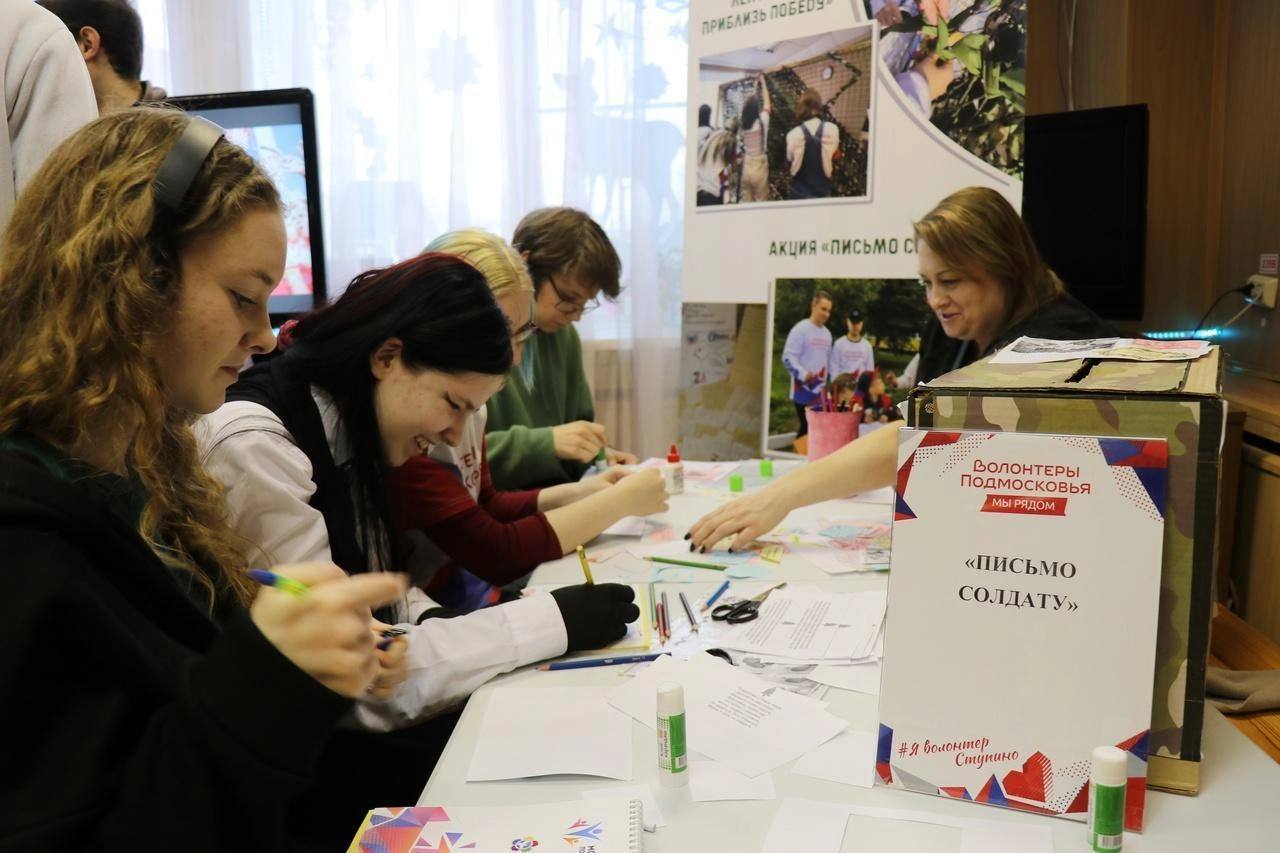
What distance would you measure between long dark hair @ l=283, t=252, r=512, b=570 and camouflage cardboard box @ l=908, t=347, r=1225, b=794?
2.58ft

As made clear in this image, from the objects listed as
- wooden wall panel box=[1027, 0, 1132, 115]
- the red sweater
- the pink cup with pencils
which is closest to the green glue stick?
the red sweater

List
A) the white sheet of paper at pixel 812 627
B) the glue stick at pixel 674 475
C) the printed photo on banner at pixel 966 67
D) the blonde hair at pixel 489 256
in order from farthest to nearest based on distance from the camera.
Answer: the printed photo on banner at pixel 966 67 → the glue stick at pixel 674 475 → the blonde hair at pixel 489 256 → the white sheet of paper at pixel 812 627

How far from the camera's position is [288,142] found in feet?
9.82

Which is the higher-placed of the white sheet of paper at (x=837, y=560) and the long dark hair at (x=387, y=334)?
the long dark hair at (x=387, y=334)

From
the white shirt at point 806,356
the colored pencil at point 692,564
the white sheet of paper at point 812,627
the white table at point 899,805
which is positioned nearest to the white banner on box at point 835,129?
the white shirt at point 806,356

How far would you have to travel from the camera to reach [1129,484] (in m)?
0.81

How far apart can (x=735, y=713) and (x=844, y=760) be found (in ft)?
0.47

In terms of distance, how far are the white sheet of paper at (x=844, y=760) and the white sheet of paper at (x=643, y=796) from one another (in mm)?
149

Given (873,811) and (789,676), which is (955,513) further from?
(789,676)

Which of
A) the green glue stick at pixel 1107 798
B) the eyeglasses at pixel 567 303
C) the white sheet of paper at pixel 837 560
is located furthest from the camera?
the eyeglasses at pixel 567 303

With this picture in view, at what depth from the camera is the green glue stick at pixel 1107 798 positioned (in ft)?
2.58

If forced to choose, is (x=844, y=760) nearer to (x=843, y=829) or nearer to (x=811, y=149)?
(x=843, y=829)

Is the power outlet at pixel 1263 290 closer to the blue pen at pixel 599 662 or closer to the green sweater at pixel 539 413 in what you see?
the green sweater at pixel 539 413

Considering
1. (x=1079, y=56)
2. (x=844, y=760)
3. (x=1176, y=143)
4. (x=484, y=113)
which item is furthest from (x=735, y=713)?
(x=1079, y=56)
